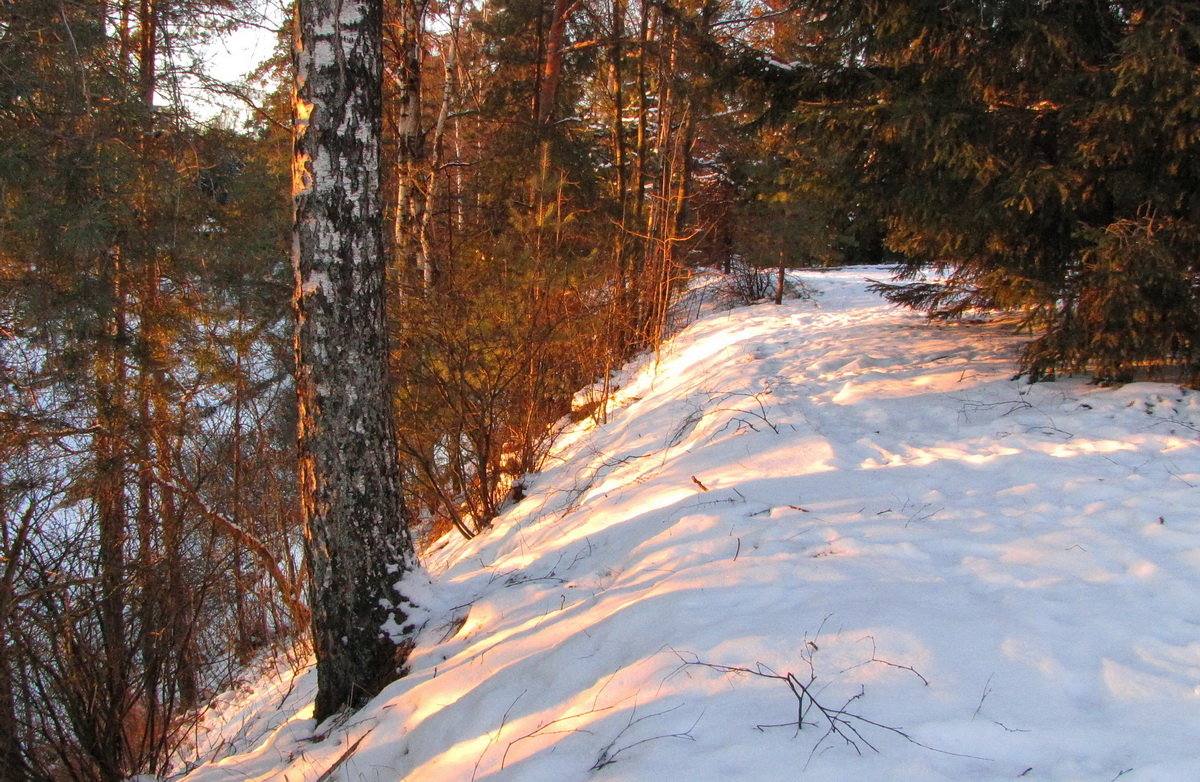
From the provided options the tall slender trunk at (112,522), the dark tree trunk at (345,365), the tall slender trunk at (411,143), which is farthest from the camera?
the tall slender trunk at (411,143)

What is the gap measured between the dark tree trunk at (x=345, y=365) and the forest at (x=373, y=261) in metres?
0.04

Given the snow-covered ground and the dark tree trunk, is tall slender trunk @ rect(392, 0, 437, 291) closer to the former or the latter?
the snow-covered ground

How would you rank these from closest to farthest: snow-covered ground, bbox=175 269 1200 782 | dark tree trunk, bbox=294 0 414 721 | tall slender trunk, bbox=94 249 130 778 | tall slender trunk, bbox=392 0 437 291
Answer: snow-covered ground, bbox=175 269 1200 782
dark tree trunk, bbox=294 0 414 721
tall slender trunk, bbox=94 249 130 778
tall slender trunk, bbox=392 0 437 291

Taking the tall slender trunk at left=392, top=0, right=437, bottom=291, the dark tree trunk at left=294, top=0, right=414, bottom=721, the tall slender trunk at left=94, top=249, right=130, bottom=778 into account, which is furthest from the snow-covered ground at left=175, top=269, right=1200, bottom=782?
the tall slender trunk at left=392, top=0, right=437, bottom=291

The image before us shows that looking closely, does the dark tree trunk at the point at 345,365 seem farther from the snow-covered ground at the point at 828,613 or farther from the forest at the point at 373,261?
the snow-covered ground at the point at 828,613

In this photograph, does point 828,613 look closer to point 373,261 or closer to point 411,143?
point 373,261

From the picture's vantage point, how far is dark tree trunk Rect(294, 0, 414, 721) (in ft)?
10.1

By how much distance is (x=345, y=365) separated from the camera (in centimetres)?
323

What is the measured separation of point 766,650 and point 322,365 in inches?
91.5

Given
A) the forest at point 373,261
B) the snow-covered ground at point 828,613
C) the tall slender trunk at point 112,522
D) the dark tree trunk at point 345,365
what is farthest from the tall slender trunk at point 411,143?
the dark tree trunk at point 345,365

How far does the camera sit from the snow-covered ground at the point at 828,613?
1.97 metres

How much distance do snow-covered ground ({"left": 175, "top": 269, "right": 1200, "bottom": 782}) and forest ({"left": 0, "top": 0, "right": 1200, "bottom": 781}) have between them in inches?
29.3

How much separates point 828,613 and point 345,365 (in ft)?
7.85

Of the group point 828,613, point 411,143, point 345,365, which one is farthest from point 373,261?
point 411,143
